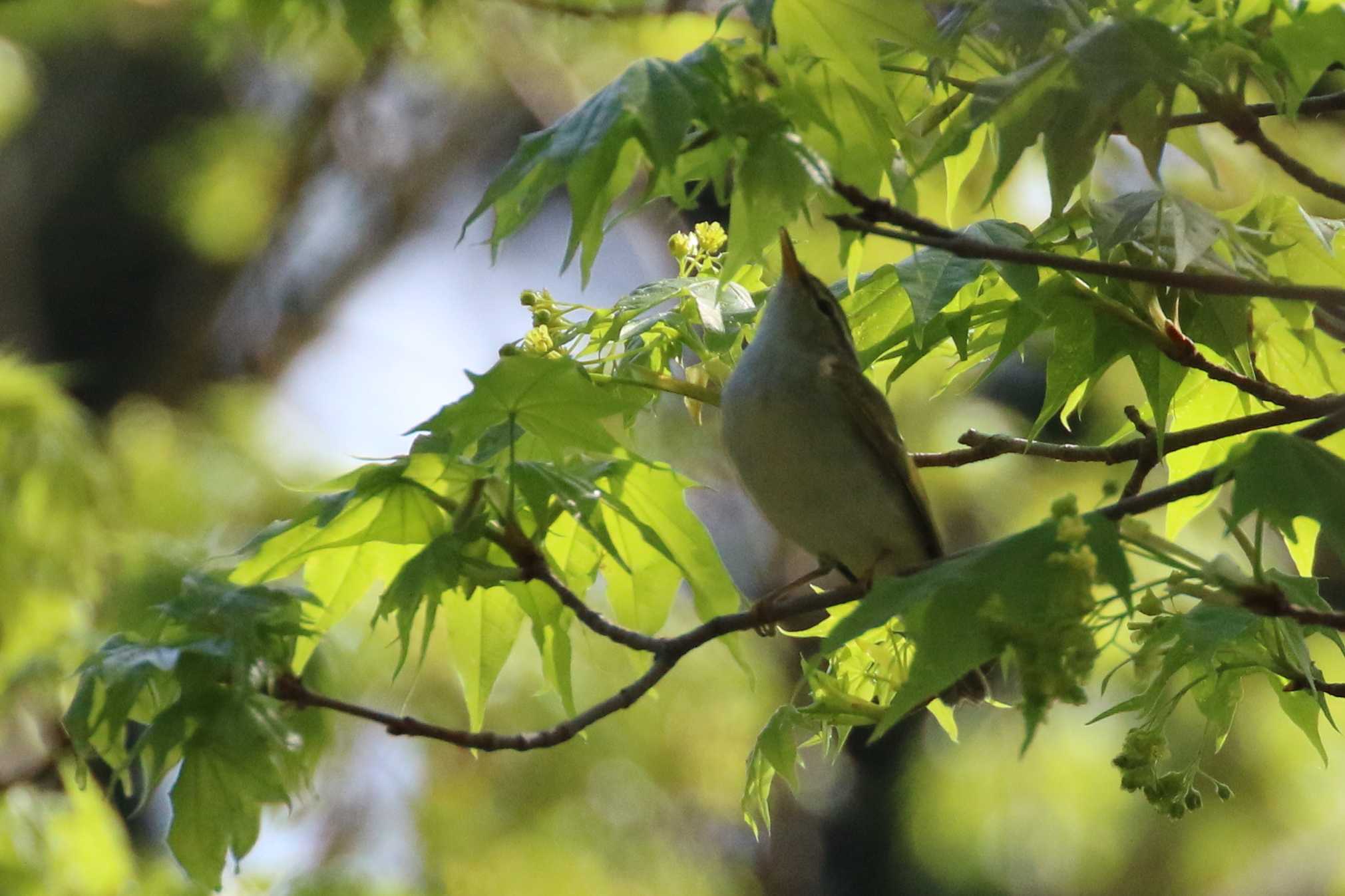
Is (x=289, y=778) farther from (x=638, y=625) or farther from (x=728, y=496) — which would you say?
(x=728, y=496)

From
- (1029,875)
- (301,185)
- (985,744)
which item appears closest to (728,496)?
(985,744)

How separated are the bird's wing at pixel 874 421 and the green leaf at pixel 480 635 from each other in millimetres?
824

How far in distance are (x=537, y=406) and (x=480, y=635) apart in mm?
492

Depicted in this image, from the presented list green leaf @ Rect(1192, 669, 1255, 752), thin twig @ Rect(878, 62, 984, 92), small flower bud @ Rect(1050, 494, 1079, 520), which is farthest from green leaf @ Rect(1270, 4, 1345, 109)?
green leaf @ Rect(1192, 669, 1255, 752)

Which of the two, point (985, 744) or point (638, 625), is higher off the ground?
point (638, 625)

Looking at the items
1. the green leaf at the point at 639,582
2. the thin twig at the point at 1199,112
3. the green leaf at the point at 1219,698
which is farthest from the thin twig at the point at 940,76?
the green leaf at the point at 1219,698

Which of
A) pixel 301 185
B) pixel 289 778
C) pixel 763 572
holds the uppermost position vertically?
pixel 289 778

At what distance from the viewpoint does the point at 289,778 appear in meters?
1.98

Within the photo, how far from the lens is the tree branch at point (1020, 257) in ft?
4.99

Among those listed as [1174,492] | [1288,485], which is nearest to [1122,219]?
[1174,492]

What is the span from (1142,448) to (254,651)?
4.62 ft

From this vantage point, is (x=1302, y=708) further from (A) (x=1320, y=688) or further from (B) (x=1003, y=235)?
(B) (x=1003, y=235)

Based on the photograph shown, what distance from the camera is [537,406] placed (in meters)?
1.83

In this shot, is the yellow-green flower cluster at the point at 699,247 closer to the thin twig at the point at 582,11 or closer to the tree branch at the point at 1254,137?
the tree branch at the point at 1254,137
